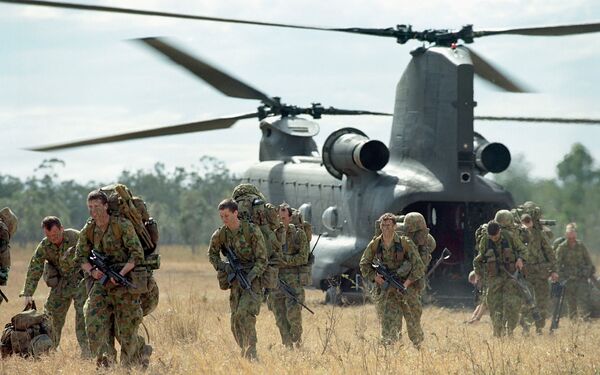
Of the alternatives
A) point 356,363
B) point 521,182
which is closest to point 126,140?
point 356,363

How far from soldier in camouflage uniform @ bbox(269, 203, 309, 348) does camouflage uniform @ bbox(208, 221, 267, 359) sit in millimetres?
1666

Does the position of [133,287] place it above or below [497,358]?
above

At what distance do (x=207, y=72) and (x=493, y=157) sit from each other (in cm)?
551

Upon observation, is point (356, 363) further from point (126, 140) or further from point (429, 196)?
point (126, 140)

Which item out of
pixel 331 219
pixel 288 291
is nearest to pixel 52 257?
pixel 288 291

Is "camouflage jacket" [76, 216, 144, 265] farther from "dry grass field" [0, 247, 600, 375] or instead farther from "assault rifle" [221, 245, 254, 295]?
"assault rifle" [221, 245, 254, 295]

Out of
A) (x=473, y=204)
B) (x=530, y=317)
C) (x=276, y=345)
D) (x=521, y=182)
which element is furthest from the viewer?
(x=521, y=182)

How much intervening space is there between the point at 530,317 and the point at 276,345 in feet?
13.5

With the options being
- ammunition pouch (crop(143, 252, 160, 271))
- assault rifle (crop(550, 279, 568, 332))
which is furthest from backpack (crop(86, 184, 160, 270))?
assault rifle (crop(550, 279, 568, 332))

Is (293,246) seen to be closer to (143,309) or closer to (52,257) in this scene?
(52,257)

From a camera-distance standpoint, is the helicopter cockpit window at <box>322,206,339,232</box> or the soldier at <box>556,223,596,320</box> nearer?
the soldier at <box>556,223,596,320</box>

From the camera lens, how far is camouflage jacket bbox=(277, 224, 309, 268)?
13117mm

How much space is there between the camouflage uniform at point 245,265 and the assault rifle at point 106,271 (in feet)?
4.40

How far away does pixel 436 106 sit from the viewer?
57.7ft
